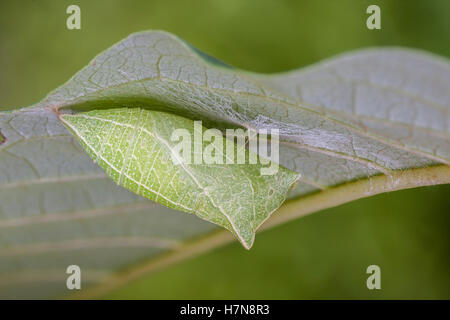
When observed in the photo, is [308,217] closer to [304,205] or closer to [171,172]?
[304,205]

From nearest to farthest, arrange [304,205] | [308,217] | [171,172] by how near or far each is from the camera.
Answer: [171,172]
[304,205]
[308,217]

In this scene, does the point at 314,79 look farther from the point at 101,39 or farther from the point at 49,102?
the point at 101,39

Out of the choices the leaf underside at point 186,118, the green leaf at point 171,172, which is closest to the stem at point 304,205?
the leaf underside at point 186,118

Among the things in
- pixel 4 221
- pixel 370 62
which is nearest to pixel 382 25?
pixel 370 62

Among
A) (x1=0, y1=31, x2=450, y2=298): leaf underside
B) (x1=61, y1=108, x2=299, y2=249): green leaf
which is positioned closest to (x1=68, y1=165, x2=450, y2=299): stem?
(x1=0, y1=31, x2=450, y2=298): leaf underside

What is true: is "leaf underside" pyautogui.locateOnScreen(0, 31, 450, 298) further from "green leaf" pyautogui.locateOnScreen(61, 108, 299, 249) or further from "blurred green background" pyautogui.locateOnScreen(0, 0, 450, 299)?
"blurred green background" pyautogui.locateOnScreen(0, 0, 450, 299)

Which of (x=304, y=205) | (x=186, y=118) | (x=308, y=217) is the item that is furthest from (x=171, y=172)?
(x=308, y=217)
